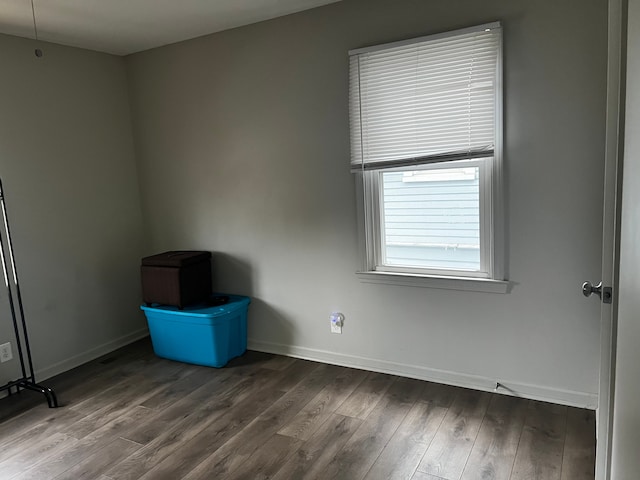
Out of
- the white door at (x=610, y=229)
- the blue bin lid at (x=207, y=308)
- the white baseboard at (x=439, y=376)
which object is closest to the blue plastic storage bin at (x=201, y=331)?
the blue bin lid at (x=207, y=308)

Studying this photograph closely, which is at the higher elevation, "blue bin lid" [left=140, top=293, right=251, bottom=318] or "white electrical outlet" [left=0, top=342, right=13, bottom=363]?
"blue bin lid" [left=140, top=293, right=251, bottom=318]

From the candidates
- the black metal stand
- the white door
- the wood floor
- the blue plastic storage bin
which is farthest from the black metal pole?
the white door

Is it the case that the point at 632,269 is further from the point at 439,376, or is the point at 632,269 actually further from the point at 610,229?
the point at 439,376

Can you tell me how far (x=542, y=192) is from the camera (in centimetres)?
255

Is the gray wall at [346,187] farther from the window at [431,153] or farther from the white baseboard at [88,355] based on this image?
the white baseboard at [88,355]

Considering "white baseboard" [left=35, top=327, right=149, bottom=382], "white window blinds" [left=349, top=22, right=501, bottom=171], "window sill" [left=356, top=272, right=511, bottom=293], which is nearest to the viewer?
"white window blinds" [left=349, top=22, right=501, bottom=171]

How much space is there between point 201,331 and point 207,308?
6.4 inches

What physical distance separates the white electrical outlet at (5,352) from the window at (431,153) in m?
2.39

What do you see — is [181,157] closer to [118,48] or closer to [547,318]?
[118,48]

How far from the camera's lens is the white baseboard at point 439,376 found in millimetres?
2639

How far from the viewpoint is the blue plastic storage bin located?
3.31 m

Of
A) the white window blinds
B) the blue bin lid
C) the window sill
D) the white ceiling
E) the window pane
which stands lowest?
the blue bin lid

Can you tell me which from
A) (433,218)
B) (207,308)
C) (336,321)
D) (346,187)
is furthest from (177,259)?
(433,218)

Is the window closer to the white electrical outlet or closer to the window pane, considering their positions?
the window pane
